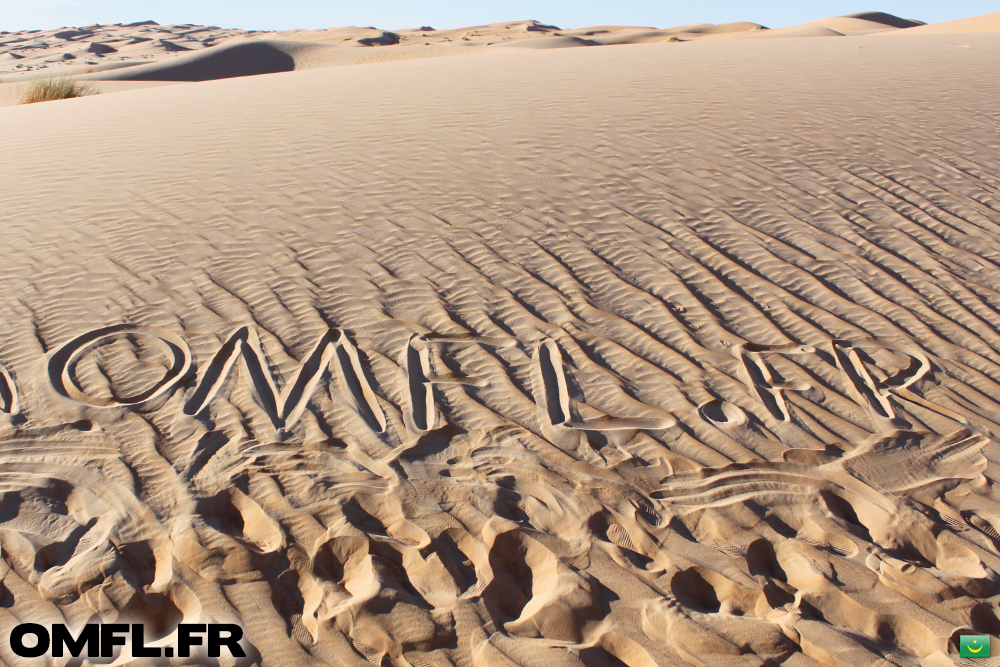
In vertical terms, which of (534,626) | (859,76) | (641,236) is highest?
A: (859,76)

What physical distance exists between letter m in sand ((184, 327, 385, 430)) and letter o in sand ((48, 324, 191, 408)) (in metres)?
0.14

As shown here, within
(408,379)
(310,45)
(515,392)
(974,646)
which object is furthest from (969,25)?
(974,646)

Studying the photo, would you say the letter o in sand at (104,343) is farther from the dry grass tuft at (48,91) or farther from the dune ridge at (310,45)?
the dune ridge at (310,45)

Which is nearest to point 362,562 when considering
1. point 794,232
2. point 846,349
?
point 846,349

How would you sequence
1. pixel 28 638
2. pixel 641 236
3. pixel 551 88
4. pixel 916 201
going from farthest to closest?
pixel 551 88
pixel 916 201
pixel 641 236
pixel 28 638

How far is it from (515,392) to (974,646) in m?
1.82

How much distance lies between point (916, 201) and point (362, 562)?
4.49 m

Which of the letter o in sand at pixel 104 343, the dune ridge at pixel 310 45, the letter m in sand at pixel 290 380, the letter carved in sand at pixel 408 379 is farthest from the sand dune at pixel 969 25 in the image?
the letter o in sand at pixel 104 343

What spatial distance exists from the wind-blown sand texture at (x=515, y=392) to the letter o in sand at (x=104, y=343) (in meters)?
0.02

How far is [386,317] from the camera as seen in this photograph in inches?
140

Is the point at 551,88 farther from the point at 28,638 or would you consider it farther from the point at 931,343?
the point at 28,638

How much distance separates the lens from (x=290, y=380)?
312 centimetres

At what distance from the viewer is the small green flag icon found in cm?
198

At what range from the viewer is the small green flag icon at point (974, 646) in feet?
6.48
